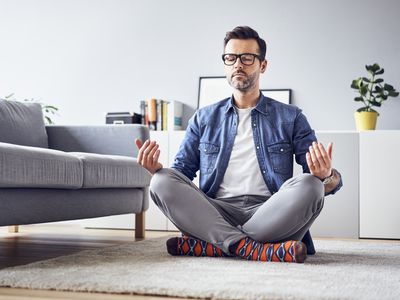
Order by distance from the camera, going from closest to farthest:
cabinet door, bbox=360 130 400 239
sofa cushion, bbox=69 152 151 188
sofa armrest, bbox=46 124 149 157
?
sofa cushion, bbox=69 152 151 188 → sofa armrest, bbox=46 124 149 157 → cabinet door, bbox=360 130 400 239

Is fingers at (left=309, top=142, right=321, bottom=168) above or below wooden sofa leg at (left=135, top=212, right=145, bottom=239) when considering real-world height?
above

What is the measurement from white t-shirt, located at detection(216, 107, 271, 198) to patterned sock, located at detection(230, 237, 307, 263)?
25cm

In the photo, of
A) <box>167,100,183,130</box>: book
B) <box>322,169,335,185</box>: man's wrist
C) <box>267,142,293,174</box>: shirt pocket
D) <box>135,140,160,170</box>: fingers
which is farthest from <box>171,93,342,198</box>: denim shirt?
<box>167,100,183,130</box>: book

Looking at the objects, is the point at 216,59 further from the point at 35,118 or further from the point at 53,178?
the point at 53,178

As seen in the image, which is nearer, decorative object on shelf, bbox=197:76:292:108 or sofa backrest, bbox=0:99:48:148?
sofa backrest, bbox=0:99:48:148

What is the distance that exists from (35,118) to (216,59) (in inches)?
64.3

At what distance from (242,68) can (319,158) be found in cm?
56

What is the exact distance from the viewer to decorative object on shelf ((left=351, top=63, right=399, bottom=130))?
4.05 meters

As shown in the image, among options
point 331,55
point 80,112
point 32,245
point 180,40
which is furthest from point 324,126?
point 32,245

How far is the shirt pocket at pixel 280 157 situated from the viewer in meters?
2.42

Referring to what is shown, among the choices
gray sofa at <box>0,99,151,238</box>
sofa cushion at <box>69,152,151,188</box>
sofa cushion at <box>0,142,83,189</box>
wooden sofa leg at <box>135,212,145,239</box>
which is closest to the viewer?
sofa cushion at <box>0,142,83,189</box>

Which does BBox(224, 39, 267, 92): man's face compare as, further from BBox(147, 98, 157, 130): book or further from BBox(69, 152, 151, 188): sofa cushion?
BBox(147, 98, 157, 130): book

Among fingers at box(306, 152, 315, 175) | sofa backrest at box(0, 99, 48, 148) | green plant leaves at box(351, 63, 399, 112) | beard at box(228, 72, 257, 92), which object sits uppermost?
green plant leaves at box(351, 63, 399, 112)

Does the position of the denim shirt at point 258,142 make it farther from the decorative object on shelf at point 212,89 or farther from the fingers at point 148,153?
the decorative object on shelf at point 212,89
